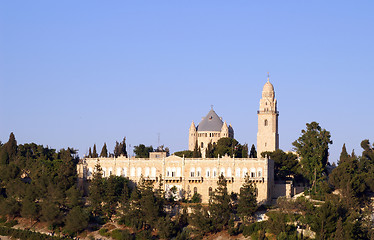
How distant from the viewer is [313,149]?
107 meters

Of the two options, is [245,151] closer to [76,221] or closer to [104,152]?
[104,152]

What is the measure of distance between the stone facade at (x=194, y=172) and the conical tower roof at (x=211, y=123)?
121ft

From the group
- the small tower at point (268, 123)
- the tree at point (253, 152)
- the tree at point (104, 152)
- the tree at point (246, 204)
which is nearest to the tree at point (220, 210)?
the tree at point (246, 204)

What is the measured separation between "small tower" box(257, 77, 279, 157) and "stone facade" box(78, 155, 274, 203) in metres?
18.9

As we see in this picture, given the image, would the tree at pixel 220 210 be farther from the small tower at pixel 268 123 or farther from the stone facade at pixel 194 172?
the small tower at pixel 268 123

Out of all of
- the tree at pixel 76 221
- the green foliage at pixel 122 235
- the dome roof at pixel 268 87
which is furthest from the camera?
the dome roof at pixel 268 87

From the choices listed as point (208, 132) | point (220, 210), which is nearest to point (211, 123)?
point (208, 132)

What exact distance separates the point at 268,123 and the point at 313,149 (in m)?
18.6

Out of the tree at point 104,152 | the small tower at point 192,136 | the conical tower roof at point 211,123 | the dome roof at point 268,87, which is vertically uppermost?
the dome roof at point 268,87

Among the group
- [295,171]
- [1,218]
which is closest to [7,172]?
[1,218]

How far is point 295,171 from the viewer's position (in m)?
111

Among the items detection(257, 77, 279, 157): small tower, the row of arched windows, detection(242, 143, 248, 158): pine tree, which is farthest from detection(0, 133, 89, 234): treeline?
detection(257, 77, 279, 157): small tower

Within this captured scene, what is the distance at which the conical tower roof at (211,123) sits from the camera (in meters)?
142

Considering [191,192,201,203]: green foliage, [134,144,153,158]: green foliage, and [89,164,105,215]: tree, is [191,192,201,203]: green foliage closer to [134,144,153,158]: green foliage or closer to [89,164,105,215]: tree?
[89,164,105,215]: tree
